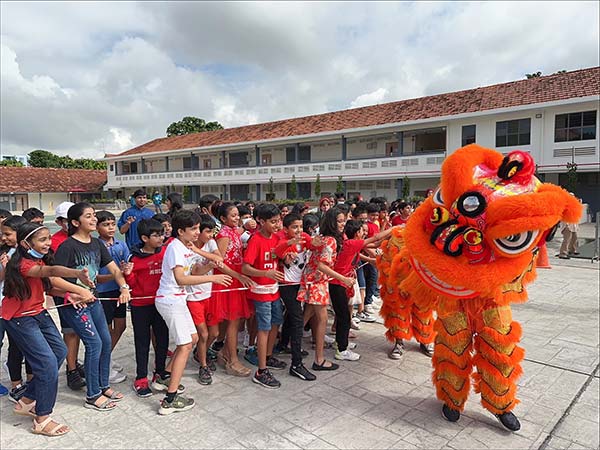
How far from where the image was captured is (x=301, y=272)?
4.03m

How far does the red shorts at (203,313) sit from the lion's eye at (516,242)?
251 centimetres

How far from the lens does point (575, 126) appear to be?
694 inches

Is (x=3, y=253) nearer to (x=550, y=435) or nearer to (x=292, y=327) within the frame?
(x=292, y=327)

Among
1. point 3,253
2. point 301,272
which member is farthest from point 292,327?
point 3,253

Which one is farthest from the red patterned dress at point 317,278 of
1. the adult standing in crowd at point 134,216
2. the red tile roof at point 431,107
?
the red tile roof at point 431,107

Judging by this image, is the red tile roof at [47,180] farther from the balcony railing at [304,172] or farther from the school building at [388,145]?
the balcony railing at [304,172]

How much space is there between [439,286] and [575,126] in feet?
60.7

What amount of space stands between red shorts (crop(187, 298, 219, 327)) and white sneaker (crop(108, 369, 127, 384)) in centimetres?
91

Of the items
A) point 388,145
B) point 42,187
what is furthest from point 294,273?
point 42,187

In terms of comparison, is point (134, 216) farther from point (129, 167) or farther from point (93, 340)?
point (129, 167)

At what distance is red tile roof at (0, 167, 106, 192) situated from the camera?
36.3m

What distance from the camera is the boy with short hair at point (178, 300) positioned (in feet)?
10.7

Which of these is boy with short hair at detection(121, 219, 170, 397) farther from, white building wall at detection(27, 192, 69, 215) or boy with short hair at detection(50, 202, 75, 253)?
white building wall at detection(27, 192, 69, 215)

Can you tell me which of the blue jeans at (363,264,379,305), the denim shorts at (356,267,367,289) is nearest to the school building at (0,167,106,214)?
the blue jeans at (363,264,379,305)
